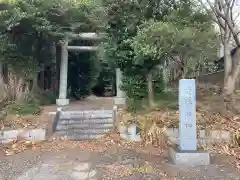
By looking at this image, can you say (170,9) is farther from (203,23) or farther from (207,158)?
(207,158)

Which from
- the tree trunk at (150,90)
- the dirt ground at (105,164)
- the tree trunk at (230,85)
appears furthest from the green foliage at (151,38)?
the dirt ground at (105,164)

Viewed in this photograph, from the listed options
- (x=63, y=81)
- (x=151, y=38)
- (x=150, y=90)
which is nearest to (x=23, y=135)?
(x=150, y=90)

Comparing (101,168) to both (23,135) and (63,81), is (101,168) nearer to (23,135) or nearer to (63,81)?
(23,135)

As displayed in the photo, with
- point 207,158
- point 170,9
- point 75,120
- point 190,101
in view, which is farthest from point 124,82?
point 207,158

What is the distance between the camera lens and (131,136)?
28.6 ft

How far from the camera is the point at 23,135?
8789 millimetres

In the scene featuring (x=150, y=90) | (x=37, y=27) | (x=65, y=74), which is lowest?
(x=150, y=90)

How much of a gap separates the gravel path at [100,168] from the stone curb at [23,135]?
1268 mm

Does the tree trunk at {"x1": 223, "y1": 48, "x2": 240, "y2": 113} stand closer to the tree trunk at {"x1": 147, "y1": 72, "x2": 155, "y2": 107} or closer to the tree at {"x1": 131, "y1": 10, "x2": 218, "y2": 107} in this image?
the tree at {"x1": 131, "y1": 10, "x2": 218, "y2": 107}

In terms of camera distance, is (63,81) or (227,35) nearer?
(227,35)

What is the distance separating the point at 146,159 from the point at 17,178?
2730mm

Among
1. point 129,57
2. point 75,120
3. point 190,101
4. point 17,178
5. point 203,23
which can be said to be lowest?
point 17,178

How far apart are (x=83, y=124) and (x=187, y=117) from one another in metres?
3.90

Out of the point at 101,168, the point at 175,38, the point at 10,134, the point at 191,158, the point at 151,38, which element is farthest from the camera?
the point at 10,134
